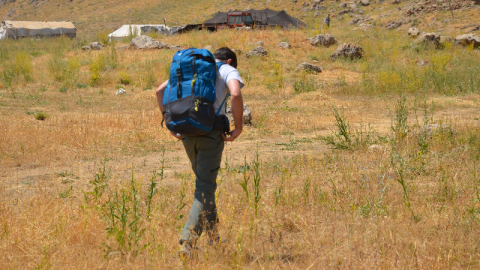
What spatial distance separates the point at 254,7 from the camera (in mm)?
42906

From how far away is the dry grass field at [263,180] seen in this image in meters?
3.08

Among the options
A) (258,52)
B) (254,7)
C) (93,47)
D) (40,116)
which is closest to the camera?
(40,116)

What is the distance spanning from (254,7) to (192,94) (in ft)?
138

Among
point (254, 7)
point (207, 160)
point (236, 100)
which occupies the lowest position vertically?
point (254, 7)

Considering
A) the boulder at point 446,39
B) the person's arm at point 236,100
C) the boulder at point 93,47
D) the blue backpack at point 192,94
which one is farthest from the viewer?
the boulder at point 93,47

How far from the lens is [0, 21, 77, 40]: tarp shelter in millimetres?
29141

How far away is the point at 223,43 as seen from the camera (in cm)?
2095

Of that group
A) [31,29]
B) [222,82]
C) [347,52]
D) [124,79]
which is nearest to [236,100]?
[222,82]

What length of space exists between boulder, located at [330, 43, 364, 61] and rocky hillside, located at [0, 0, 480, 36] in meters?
4.73

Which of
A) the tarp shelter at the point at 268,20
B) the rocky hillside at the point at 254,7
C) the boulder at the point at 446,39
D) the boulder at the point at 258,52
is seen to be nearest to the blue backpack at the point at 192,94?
the boulder at the point at 258,52

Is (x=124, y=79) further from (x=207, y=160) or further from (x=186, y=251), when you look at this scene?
(x=186, y=251)

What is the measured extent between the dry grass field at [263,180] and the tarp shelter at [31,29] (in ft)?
54.8

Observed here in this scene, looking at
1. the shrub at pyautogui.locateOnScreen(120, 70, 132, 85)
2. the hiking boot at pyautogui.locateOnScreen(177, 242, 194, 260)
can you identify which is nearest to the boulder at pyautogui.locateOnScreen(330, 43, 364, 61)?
the shrub at pyautogui.locateOnScreen(120, 70, 132, 85)

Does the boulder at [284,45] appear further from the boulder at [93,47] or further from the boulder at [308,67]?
the boulder at [93,47]
